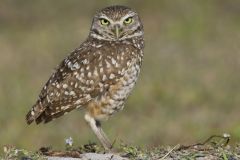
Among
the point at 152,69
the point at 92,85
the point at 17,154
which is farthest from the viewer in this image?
the point at 152,69

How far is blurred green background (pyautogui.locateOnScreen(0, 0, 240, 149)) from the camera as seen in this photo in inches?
422

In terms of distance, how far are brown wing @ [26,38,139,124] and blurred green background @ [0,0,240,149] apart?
1.65 m

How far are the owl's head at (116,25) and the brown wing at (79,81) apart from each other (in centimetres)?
33

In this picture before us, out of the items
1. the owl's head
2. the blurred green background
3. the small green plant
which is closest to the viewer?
the small green plant

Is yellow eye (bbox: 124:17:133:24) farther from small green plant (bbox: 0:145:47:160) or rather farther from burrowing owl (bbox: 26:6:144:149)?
small green plant (bbox: 0:145:47:160)

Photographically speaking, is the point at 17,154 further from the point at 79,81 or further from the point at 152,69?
the point at 152,69

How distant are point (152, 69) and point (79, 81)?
509 cm

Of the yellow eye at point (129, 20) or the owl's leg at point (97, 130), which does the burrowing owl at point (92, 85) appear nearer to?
the owl's leg at point (97, 130)

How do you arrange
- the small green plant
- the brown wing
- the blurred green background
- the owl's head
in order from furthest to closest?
the blurred green background → the owl's head → the brown wing → the small green plant

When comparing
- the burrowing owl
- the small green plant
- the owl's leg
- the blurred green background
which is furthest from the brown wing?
the blurred green background

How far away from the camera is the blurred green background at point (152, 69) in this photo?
422 inches

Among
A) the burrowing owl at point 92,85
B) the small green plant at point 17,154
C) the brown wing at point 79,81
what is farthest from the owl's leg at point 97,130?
the small green plant at point 17,154

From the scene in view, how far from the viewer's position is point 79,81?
26.0ft

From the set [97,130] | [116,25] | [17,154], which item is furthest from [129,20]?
[17,154]
